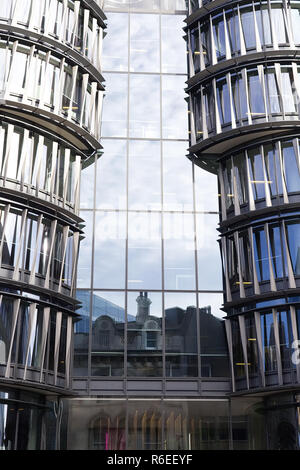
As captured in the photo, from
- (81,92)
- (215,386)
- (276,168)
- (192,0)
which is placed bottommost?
(215,386)

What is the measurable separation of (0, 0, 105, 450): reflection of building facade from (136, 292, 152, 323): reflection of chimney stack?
9.00ft

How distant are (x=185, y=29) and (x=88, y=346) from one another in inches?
646

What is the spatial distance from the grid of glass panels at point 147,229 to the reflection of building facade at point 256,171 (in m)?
0.92

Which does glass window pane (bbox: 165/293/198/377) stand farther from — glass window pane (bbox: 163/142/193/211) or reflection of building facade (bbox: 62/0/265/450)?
glass window pane (bbox: 163/142/193/211)

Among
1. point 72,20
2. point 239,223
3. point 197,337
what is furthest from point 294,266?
point 72,20

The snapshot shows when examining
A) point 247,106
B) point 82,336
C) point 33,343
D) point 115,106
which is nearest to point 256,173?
point 247,106

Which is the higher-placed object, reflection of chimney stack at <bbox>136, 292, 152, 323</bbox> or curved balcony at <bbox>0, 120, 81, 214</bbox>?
curved balcony at <bbox>0, 120, 81, 214</bbox>

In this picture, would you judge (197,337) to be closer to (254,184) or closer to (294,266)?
(294,266)

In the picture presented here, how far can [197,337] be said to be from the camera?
1065 inches

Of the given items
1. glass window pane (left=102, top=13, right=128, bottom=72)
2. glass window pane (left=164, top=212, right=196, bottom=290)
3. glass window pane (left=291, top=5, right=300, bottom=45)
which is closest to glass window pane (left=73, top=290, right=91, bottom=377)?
glass window pane (left=164, top=212, right=196, bottom=290)

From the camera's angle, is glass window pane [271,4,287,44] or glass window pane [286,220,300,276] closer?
glass window pane [286,220,300,276]

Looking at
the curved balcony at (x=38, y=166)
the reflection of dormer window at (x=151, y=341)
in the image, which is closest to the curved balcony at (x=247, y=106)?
the curved balcony at (x=38, y=166)

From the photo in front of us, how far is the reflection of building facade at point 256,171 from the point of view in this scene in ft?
81.1

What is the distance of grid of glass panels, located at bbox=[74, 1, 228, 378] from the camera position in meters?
26.8
